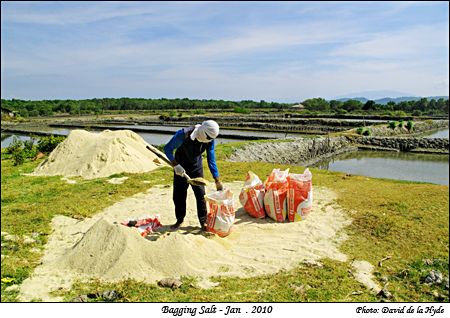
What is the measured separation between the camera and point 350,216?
5.06 meters

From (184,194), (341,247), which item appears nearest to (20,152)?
(184,194)

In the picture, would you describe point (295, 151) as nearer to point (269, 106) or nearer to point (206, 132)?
point (206, 132)

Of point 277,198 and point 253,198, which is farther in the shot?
point 253,198

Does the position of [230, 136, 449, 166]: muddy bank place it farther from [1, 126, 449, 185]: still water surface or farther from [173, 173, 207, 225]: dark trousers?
[173, 173, 207, 225]: dark trousers

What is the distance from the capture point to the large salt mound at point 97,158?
855 centimetres

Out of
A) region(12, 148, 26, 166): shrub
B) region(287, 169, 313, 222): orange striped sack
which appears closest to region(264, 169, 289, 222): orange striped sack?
region(287, 169, 313, 222): orange striped sack

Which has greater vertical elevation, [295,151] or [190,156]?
[190,156]

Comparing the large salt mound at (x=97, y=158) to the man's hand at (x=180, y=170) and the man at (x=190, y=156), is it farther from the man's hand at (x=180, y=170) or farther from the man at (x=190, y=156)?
the man's hand at (x=180, y=170)

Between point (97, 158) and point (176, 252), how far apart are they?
19.2 ft

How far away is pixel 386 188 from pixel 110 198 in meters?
4.90

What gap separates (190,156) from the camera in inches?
173

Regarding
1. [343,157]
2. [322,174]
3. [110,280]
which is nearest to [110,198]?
[110,280]

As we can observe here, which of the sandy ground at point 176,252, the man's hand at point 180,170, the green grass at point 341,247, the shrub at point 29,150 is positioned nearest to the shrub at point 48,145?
the shrub at point 29,150

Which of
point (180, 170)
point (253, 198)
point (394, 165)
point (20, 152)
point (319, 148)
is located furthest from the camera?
point (319, 148)
